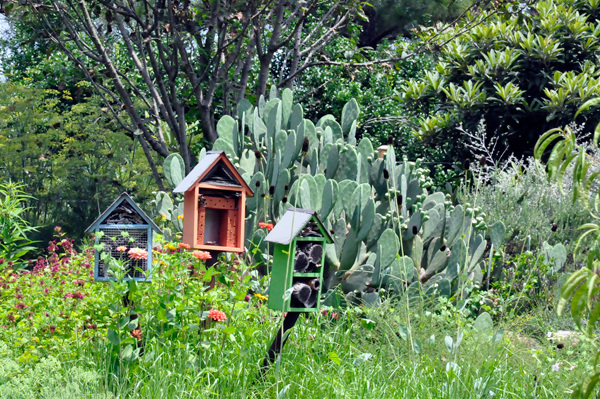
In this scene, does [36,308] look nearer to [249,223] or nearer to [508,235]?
[249,223]

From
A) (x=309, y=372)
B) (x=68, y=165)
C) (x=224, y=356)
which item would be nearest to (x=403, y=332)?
(x=309, y=372)

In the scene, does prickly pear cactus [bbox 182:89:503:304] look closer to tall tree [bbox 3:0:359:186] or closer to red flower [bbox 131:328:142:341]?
tall tree [bbox 3:0:359:186]

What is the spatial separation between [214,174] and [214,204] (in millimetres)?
163

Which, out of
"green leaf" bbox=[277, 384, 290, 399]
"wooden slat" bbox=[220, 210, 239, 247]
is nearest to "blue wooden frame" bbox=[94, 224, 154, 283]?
"wooden slat" bbox=[220, 210, 239, 247]

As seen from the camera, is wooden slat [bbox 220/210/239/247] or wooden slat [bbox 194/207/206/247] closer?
wooden slat [bbox 194/207/206/247]

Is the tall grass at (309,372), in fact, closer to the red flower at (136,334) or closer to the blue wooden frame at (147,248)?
the red flower at (136,334)

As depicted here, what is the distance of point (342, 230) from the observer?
3844 millimetres

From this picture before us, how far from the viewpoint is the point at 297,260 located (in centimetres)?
246

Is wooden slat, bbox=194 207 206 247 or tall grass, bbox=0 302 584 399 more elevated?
wooden slat, bbox=194 207 206 247

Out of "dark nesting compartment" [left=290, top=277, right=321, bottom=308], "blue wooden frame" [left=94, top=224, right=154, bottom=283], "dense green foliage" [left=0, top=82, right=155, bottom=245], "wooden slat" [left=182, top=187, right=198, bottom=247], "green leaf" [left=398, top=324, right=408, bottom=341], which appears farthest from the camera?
"dense green foliage" [left=0, top=82, right=155, bottom=245]

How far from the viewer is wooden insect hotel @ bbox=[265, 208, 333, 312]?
2336 mm

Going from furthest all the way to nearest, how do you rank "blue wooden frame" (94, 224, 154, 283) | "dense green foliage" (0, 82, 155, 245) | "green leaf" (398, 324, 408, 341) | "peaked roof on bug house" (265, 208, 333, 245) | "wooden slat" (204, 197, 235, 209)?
"dense green foliage" (0, 82, 155, 245), "wooden slat" (204, 197, 235, 209), "green leaf" (398, 324, 408, 341), "blue wooden frame" (94, 224, 154, 283), "peaked roof on bug house" (265, 208, 333, 245)

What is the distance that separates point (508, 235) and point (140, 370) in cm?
332

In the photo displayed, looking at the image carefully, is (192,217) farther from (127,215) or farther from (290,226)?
(290,226)
